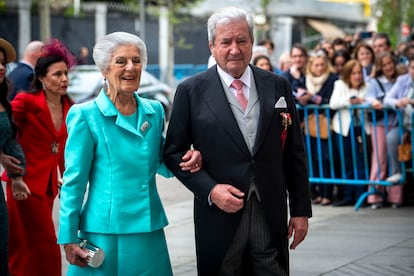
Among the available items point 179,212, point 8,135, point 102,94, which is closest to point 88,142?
point 102,94

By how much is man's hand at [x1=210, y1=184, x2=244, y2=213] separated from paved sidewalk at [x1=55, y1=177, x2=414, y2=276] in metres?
3.05

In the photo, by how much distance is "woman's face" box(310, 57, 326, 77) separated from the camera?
11.5 meters

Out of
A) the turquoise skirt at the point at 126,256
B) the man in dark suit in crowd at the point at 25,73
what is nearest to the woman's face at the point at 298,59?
the man in dark suit in crowd at the point at 25,73

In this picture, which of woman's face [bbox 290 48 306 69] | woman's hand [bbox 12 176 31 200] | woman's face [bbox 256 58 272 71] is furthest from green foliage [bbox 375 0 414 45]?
woman's hand [bbox 12 176 31 200]

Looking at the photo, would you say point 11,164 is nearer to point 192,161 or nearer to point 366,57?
point 192,161

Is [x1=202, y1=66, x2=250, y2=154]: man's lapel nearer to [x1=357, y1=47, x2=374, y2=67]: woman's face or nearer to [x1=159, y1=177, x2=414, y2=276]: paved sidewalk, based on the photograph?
[x1=159, y1=177, x2=414, y2=276]: paved sidewalk

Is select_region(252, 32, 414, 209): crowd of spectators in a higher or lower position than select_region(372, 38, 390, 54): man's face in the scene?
lower

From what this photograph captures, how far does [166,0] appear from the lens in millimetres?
37188

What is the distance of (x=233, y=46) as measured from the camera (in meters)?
4.58

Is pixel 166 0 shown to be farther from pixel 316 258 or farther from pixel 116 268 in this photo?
pixel 116 268

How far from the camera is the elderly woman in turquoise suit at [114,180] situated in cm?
471

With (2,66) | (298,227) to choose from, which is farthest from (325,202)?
(298,227)

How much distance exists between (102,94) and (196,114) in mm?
540

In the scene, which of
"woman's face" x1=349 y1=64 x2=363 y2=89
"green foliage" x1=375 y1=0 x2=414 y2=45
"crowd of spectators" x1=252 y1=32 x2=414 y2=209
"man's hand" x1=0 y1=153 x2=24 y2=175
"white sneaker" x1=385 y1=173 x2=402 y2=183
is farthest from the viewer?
"green foliage" x1=375 y1=0 x2=414 y2=45
